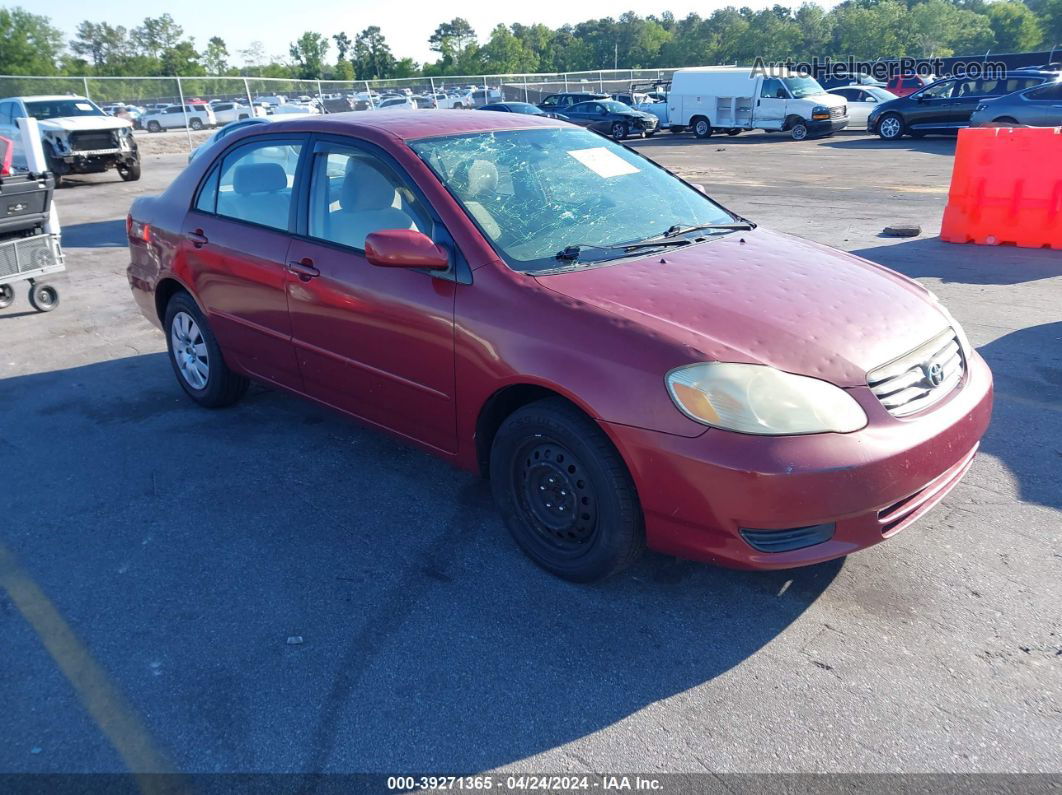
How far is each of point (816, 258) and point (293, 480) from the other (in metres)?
2.82

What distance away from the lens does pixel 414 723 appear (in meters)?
2.66

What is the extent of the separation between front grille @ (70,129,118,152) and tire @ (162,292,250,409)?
16.1m

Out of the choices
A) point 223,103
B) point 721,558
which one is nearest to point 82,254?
point 721,558

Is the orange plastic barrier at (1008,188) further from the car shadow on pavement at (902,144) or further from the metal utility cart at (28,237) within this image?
the car shadow on pavement at (902,144)

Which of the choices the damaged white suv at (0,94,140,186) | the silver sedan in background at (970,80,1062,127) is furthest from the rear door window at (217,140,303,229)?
the silver sedan in background at (970,80,1062,127)

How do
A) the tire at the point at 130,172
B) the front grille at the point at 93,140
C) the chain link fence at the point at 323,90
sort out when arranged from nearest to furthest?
the front grille at the point at 93,140, the tire at the point at 130,172, the chain link fence at the point at 323,90

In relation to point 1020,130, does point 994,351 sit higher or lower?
lower

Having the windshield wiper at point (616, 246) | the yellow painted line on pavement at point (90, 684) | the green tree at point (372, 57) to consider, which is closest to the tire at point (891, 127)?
the windshield wiper at point (616, 246)

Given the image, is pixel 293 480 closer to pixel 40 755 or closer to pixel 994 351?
pixel 40 755

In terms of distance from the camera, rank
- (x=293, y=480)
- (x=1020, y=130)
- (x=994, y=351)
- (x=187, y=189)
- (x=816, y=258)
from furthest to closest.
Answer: (x=1020, y=130) → (x=994, y=351) → (x=187, y=189) → (x=293, y=480) → (x=816, y=258)

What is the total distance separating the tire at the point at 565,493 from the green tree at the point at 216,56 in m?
110

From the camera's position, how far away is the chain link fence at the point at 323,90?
32.2m

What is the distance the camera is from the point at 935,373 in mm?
3193

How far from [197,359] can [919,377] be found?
4170 mm
